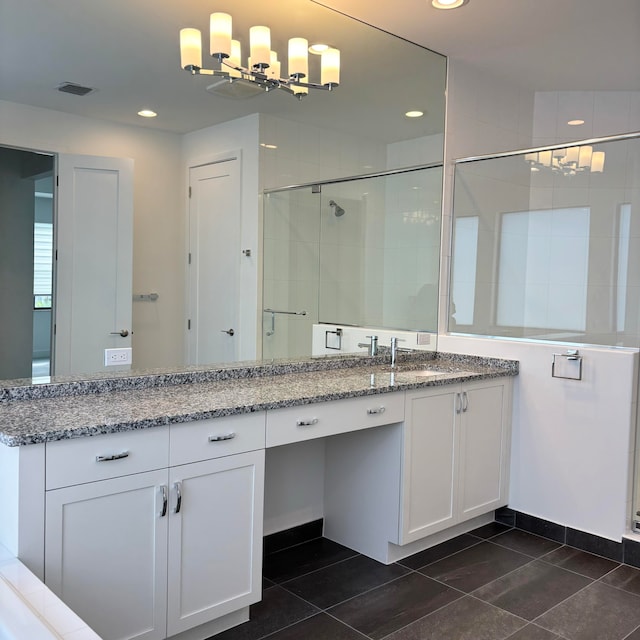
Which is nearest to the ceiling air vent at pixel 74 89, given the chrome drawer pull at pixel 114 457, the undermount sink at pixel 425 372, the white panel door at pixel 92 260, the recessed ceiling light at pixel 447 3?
the white panel door at pixel 92 260

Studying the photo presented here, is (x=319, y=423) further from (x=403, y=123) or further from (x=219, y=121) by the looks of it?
(x=403, y=123)

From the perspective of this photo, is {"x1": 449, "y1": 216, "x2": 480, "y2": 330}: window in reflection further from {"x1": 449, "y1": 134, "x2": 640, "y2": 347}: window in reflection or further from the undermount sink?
the undermount sink

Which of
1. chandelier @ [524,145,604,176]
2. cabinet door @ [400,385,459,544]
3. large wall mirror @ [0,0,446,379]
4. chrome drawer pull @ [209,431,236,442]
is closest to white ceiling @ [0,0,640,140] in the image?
large wall mirror @ [0,0,446,379]

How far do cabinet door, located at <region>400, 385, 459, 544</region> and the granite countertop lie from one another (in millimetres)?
105

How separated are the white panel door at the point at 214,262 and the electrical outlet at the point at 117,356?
271 mm

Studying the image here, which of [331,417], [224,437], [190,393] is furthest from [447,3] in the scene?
[224,437]

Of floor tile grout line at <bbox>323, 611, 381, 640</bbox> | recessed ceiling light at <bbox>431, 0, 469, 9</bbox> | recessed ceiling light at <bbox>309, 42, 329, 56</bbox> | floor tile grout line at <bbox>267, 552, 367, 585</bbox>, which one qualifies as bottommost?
floor tile grout line at <bbox>323, 611, 381, 640</bbox>

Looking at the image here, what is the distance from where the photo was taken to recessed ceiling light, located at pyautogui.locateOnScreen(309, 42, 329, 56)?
3.00 metres

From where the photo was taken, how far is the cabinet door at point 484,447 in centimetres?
314

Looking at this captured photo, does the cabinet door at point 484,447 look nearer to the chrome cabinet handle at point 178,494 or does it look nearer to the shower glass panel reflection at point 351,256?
the shower glass panel reflection at point 351,256

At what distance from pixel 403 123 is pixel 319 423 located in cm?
187

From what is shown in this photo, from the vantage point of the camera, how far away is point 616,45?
3.38 meters

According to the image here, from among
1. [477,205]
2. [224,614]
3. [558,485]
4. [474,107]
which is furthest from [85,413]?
[474,107]

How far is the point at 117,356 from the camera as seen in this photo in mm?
2420
